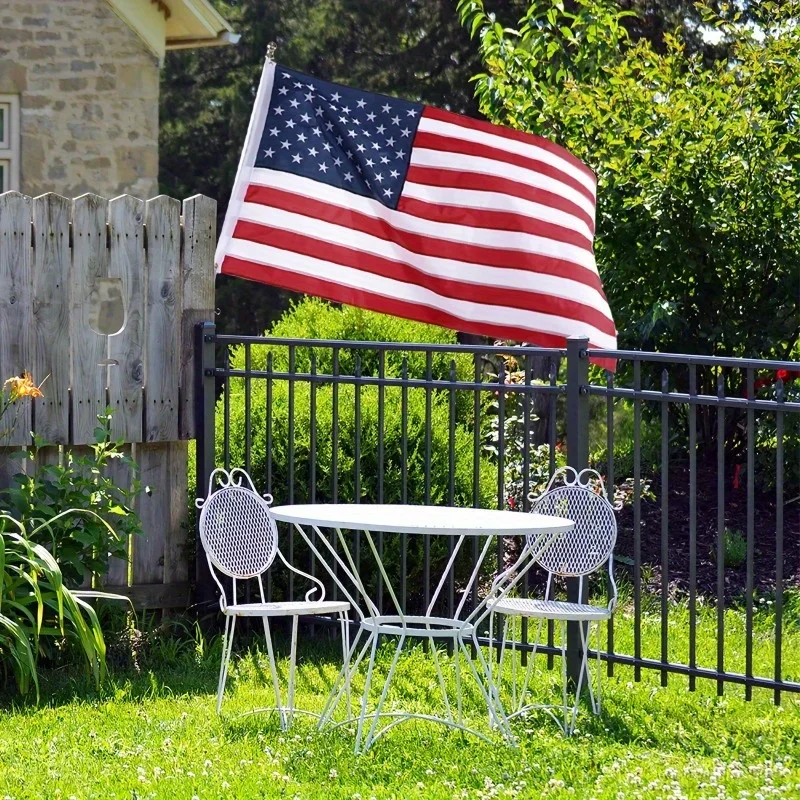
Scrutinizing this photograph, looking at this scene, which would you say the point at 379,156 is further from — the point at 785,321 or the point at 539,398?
the point at 539,398

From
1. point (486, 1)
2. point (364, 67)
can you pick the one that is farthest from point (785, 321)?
point (364, 67)

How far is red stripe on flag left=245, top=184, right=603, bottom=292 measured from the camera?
18.1 ft

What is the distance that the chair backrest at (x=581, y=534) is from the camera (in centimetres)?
494

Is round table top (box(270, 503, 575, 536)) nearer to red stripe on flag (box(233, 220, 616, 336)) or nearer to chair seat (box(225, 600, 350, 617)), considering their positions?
chair seat (box(225, 600, 350, 617))

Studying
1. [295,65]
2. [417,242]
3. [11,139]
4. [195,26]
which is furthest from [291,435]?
[295,65]

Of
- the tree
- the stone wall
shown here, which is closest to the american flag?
the stone wall

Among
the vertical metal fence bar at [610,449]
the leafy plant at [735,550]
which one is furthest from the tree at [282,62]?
the vertical metal fence bar at [610,449]

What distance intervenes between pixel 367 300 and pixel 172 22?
773cm

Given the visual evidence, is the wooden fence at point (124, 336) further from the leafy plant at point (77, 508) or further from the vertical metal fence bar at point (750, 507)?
the vertical metal fence bar at point (750, 507)

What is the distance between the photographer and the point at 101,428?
574 centimetres

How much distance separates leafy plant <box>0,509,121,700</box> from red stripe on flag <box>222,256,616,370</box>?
4.24 ft

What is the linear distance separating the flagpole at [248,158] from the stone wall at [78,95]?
6082 mm

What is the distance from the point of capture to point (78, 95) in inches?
450

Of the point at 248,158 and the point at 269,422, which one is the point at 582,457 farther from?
the point at 248,158
